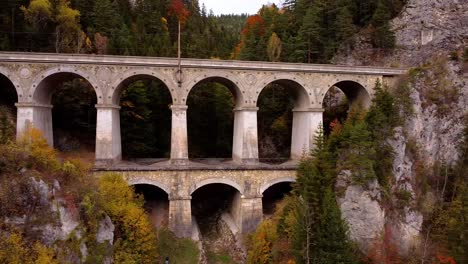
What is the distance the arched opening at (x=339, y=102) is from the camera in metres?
38.1

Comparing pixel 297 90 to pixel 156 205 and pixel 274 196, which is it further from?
pixel 156 205

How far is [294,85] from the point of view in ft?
116

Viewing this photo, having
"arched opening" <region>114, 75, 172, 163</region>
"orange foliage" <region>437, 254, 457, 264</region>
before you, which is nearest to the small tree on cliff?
"orange foliage" <region>437, 254, 457, 264</region>

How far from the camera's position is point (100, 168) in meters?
28.4

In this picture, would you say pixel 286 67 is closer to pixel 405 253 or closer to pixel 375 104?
pixel 375 104

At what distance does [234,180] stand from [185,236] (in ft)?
20.2

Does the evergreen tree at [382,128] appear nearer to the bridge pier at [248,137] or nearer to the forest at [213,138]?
the forest at [213,138]

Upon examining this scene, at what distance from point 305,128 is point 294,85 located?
443cm

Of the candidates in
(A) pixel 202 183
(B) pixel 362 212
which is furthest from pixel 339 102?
(A) pixel 202 183

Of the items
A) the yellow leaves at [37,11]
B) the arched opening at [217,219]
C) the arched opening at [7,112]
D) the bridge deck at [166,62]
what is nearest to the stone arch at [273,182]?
the arched opening at [217,219]

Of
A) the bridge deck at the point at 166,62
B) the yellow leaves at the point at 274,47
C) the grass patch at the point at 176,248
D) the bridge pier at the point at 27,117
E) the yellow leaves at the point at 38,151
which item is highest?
the yellow leaves at the point at 274,47

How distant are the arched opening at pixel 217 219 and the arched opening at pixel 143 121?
7.01 m

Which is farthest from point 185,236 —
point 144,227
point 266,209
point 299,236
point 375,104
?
point 375,104

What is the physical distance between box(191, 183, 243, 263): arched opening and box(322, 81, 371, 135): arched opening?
14.2 meters
